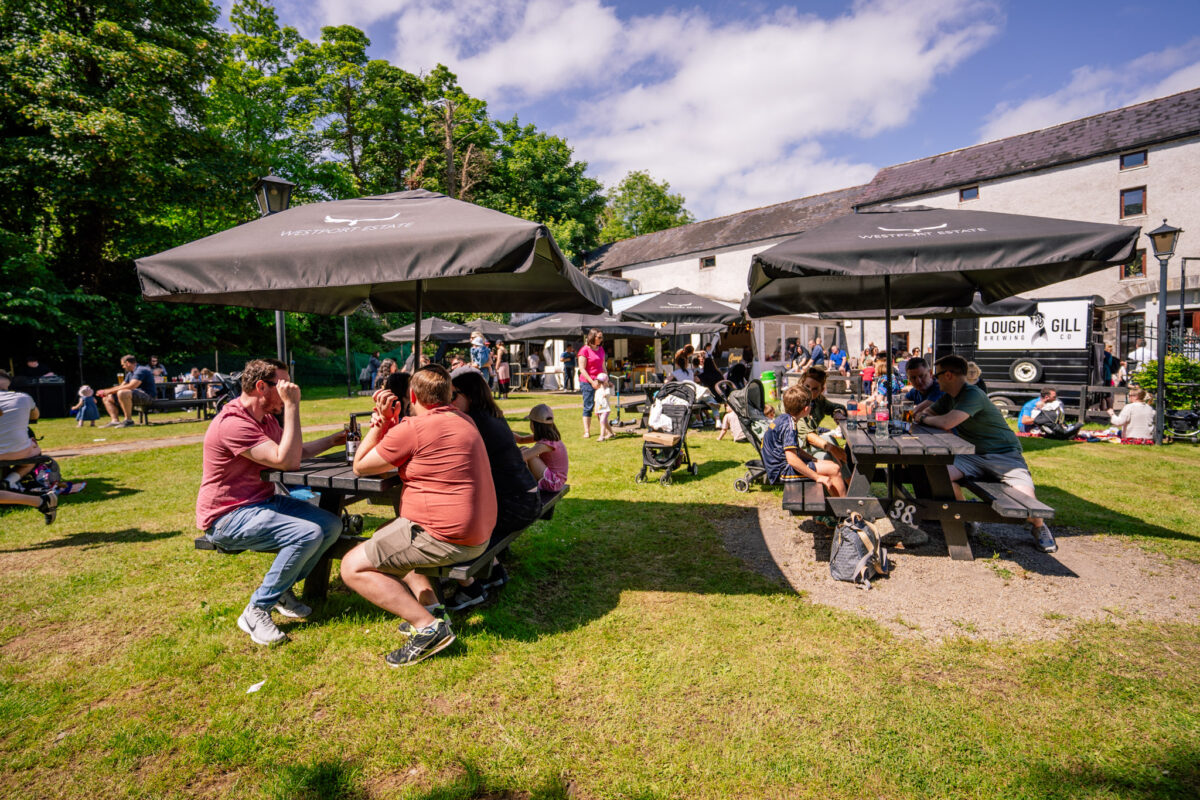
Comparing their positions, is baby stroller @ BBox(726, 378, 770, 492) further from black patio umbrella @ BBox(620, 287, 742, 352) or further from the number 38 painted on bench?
black patio umbrella @ BBox(620, 287, 742, 352)

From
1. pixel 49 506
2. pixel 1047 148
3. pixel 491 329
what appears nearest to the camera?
pixel 49 506

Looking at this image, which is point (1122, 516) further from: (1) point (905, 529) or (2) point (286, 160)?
(2) point (286, 160)


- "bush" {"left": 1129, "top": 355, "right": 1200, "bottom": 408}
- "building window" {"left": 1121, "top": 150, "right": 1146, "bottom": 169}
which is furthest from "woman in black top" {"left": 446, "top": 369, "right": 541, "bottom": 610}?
"building window" {"left": 1121, "top": 150, "right": 1146, "bottom": 169}

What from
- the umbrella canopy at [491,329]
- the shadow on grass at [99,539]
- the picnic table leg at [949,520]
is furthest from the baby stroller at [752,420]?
the umbrella canopy at [491,329]

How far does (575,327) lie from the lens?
56.2 ft

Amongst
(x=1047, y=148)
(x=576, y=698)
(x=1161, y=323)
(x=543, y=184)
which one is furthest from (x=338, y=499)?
(x=543, y=184)

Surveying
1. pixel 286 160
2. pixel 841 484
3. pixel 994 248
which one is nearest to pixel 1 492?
pixel 841 484

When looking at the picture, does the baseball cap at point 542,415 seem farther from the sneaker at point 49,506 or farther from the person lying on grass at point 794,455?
the sneaker at point 49,506

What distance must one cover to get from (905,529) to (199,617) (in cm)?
501

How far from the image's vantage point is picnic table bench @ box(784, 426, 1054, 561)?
4.26 meters

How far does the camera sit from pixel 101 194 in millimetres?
17641

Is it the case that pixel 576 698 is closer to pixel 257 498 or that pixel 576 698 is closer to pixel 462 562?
pixel 462 562

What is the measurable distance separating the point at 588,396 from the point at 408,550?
7.18 m

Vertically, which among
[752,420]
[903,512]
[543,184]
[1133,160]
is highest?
[543,184]
